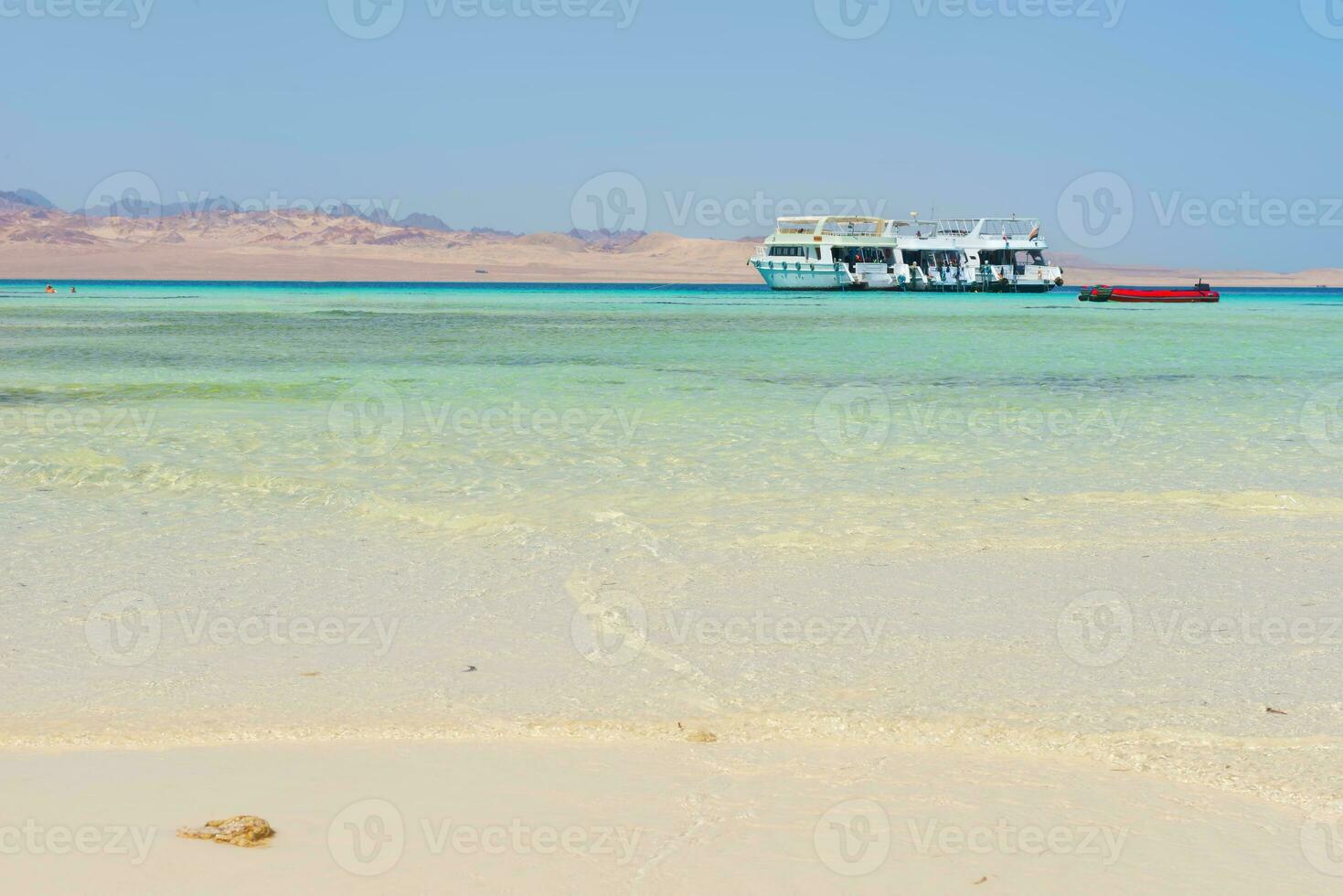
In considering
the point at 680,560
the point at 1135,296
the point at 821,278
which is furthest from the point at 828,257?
the point at 680,560

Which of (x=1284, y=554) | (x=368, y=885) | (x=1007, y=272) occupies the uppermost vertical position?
(x=1007, y=272)

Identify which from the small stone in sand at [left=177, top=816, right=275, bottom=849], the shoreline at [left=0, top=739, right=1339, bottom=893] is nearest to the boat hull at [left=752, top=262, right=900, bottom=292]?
the shoreline at [left=0, top=739, right=1339, bottom=893]

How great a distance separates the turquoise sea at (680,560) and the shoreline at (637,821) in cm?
30

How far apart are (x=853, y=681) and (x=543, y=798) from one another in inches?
67.2

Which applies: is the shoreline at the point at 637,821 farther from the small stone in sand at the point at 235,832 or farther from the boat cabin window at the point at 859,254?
the boat cabin window at the point at 859,254

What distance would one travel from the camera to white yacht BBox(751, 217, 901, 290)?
96.1m

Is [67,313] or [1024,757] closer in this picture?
[1024,757]

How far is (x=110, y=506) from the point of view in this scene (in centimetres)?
897

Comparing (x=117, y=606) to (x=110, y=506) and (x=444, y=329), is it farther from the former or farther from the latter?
(x=444, y=329)

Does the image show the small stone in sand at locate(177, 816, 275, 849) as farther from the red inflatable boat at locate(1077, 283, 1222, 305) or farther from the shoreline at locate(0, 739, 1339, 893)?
the red inflatable boat at locate(1077, 283, 1222, 305)

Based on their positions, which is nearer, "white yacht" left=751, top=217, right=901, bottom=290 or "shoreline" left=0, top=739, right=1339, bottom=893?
"shoreline" left=0, top=739, right=1339, bottom=893

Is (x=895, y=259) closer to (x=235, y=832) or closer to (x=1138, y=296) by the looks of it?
(x=1138, y=296)

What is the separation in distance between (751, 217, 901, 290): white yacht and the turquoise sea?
79143 millimetres

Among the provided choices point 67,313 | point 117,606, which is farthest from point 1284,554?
point 67,313
